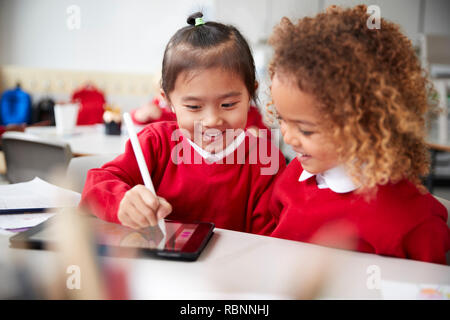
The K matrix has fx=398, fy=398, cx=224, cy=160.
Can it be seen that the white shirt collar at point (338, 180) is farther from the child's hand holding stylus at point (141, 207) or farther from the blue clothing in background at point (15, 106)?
the blue clothing in background at point (15, 106)

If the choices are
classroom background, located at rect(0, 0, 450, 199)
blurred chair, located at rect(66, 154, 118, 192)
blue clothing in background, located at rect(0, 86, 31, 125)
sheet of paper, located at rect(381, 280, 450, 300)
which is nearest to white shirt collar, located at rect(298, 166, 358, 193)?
sheet of paper, located at rect(381, 280, 450, 300)

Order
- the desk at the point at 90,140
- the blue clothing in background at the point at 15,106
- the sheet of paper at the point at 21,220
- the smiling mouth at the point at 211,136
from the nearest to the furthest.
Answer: the sheet of paper at the point at 21,220 < the smiling mouth at the point at 211,136 < the desk at the point at 90,140 < the blue clothing in background at the point at 15,106

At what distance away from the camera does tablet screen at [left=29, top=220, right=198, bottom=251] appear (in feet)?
2.00

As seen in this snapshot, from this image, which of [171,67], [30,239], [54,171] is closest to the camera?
[30,239]

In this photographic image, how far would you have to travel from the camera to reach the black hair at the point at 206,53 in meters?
0.90

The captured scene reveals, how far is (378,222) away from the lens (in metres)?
0.65

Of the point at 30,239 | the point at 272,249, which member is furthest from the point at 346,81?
the point at 30,239

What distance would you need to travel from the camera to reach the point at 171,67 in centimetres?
91

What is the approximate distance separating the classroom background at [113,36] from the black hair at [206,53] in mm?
3299

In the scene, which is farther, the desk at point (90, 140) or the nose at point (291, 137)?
the desk at point (90, 140)

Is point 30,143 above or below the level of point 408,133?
below

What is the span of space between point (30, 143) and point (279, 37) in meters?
1.25

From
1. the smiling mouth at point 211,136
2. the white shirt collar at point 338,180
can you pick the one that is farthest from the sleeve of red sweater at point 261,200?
the white shirt collar at point 338,180
